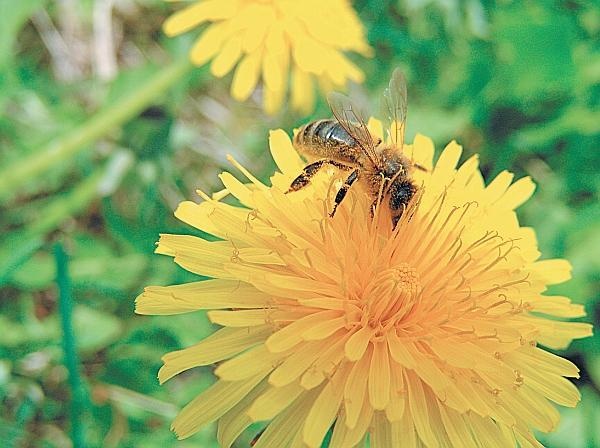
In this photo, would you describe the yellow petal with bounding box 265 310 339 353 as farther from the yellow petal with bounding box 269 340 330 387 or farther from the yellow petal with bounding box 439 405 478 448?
the yellow petal with bounding box 439 405 478 448

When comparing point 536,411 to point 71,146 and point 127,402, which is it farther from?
point 71,146

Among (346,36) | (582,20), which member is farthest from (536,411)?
(582,20)

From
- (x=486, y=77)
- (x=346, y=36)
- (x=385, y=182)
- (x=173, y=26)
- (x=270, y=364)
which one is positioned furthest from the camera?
(x=486, y=77)

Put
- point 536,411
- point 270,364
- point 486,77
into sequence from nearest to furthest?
point 270,364 < point 536,411 < point 486,77

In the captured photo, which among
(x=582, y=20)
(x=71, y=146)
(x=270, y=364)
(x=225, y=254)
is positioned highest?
(x=582, y=20)

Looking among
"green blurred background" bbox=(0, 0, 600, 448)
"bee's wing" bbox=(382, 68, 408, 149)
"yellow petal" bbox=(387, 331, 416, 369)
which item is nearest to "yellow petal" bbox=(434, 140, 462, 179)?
"bee's wing" bbox=(382, 68, 408, 149)

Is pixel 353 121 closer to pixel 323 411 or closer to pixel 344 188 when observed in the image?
pixel 344 188
